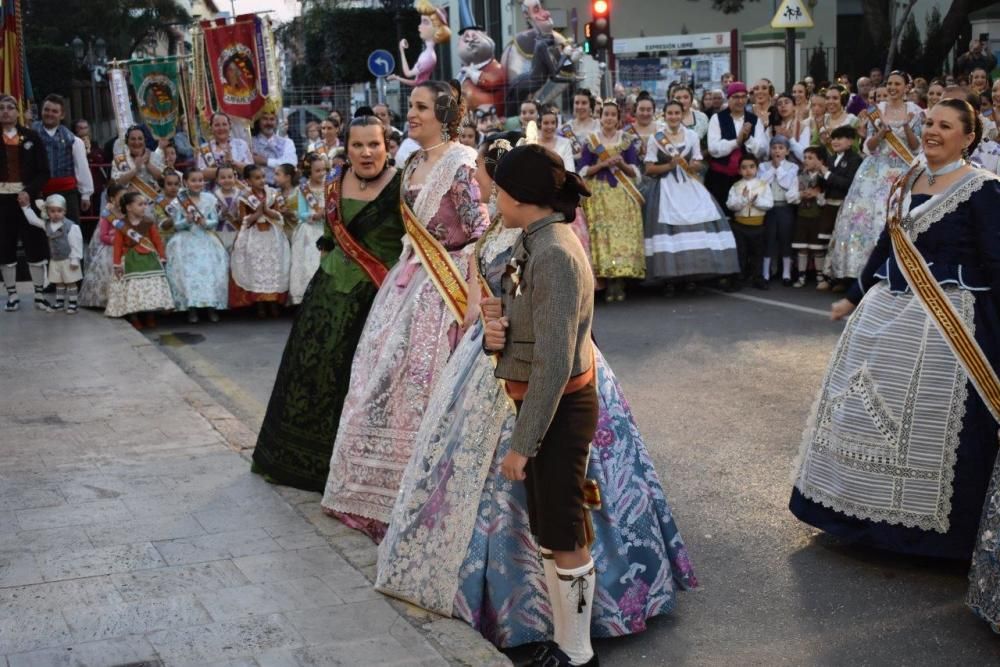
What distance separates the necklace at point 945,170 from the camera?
5.34 m

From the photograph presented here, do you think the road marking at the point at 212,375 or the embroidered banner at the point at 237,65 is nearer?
the road marking at the point at 212,375

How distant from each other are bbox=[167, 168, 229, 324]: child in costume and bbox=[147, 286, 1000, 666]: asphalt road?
44 centimetres

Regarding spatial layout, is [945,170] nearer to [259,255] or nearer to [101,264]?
[259,255]

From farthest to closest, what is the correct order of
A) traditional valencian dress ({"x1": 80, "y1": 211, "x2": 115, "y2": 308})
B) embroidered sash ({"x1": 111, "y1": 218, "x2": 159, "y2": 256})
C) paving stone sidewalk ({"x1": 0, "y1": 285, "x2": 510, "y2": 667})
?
traditional valencian dress ({"x1": 80, "y1": 211, "x2": 115, "y2": 308})
embroidered sash ({"x1": 111, "y1": 218, "x2": 159, "y2": 256})
paving stone sidewalk ({"x1": 0, "y1": 285, "x2": 510, "y2": 667})

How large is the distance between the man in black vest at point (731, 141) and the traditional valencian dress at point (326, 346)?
7.88 metres

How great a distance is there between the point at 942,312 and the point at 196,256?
8.18m

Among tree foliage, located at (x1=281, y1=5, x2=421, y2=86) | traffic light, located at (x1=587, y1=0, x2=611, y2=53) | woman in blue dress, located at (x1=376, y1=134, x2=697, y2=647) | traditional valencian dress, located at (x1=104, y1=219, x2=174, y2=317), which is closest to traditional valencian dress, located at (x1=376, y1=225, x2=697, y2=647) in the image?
woman in blue dress, located at (x1=376, y1=134, x2=697, y2=647)

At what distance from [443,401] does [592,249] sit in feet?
26.0

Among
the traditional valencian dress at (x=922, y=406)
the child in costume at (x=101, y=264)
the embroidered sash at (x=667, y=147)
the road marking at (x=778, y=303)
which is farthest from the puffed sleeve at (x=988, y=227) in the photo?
the child in costume at (x=101, y=264)

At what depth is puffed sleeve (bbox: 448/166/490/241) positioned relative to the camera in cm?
572

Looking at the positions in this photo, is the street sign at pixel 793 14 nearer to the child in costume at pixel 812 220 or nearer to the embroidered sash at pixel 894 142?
the child in costume at pixel 812 220

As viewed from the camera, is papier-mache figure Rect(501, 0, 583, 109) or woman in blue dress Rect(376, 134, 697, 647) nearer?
woman in blue dress Rect(376, 134, 697, 647)

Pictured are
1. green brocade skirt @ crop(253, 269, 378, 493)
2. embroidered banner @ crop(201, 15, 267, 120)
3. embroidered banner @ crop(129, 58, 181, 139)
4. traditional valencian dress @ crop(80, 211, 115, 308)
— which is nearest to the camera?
green brocade skirt @ crop(253, 269, 378, 493)

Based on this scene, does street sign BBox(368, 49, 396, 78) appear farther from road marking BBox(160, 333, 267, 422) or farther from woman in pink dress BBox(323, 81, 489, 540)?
woman in pink dress BBox(323, 81, 489, 540)
